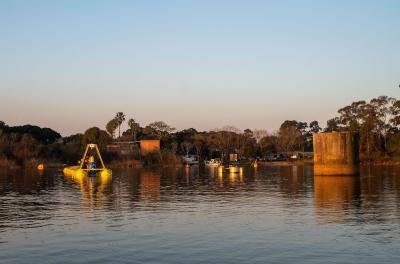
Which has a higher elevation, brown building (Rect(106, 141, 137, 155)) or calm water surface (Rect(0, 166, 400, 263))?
brown building (Rect(106, 141, 137, 155))

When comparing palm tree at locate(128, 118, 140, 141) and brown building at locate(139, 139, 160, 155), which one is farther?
palm tree at locate(128, 118, 140, 141)

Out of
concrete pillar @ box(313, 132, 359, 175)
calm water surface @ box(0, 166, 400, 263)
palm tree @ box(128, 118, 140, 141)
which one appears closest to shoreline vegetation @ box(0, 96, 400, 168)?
palm tree @ box(128, 118, 140, 141)

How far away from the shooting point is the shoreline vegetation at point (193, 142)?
12459cm

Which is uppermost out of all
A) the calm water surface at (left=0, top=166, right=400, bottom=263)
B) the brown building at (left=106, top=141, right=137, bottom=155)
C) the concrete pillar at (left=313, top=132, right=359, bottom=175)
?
the brown building at (left=106, top=141, right=137, bottom=155)

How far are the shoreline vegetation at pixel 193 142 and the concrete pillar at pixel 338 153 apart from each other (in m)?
53.5

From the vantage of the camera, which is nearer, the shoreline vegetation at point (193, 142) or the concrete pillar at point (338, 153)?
the concrete pillar at point (338, 153)

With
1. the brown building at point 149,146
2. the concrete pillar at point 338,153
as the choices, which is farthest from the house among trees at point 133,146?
the concrete pillar at point 338,153

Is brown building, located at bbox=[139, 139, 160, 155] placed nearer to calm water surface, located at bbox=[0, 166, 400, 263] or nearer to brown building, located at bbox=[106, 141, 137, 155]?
brown building, located at bbox=[106, 141, 137, 155]

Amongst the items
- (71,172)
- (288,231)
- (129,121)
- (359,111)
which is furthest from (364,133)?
(288,231)

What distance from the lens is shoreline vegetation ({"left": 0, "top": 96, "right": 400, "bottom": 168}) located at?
124588mm

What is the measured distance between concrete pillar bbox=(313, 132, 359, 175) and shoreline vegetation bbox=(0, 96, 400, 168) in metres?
53.5

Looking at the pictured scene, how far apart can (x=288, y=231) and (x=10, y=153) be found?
109 metres

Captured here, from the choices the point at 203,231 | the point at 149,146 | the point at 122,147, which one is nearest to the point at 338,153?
the point at 203,231

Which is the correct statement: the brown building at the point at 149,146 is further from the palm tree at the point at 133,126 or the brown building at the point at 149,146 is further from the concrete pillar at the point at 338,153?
the concrete pillar at the point at 338,153
